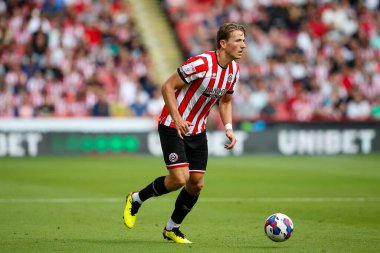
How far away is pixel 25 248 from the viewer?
336 inches

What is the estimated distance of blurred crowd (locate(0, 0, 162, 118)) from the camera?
2481 cm

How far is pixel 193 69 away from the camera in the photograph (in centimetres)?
885

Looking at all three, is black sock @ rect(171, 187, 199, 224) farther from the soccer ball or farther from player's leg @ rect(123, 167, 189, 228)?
the soccer ball

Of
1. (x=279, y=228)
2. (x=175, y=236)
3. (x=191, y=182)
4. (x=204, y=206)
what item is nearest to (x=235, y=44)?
(x=191, y=182)

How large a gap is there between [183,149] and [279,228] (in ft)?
4.34

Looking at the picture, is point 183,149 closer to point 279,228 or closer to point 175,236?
point 175,236

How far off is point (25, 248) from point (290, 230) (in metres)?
2.70

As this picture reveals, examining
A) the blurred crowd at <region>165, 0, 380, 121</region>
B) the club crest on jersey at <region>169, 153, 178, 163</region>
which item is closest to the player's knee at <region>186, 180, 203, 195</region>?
the club crest on jersey at <region>169, 153, 178, 163</region>

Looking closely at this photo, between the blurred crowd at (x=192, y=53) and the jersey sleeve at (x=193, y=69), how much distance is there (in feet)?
52.7

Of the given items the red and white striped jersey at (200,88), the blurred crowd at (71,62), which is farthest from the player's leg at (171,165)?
the blurred crowd at (71,62)

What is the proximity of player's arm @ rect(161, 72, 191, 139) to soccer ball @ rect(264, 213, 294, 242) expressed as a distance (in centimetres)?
130

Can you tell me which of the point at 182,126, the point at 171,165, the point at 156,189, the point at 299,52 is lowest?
the point at 299,52

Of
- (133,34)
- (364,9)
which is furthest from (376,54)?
(133,34)

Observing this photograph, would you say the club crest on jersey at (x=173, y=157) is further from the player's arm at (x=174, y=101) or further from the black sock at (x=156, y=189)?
the black sock at (x=156, y=189)
